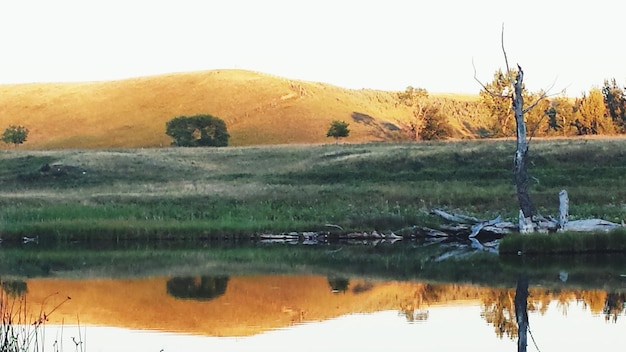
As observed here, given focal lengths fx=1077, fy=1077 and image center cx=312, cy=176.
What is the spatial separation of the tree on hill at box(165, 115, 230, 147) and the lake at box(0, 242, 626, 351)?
65128 mm

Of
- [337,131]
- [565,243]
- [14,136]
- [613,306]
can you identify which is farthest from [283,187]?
[14,136]

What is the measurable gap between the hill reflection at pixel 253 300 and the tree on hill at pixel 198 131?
68.8 meters

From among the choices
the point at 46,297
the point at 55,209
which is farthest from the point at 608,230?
the point at 55,209

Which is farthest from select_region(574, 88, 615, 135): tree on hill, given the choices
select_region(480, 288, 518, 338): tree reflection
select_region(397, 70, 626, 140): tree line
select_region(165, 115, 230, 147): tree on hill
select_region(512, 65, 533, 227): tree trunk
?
select_region(480, 288, 518, 338): tree reflection

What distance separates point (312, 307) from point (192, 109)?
335 ft

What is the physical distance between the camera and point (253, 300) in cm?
2348

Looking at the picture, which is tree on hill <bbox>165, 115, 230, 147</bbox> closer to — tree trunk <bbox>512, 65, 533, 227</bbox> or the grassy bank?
the grassy bank

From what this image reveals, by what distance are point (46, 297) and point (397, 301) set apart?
7.73 meters

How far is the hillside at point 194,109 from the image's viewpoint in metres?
115

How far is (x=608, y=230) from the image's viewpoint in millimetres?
32219

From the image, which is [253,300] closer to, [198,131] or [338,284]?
[338,284]

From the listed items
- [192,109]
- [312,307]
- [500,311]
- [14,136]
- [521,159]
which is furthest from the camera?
[192,109]

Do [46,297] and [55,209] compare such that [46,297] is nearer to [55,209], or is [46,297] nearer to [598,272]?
[598,272]

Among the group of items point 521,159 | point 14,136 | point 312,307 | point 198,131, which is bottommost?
point 312,307
